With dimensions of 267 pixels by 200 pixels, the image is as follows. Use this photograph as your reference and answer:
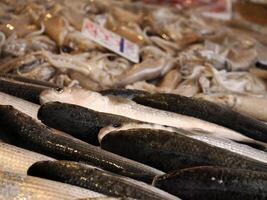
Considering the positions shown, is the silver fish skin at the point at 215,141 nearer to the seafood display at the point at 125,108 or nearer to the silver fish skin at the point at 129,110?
the seafood display at the point at 125,108

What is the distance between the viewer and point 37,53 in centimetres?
373

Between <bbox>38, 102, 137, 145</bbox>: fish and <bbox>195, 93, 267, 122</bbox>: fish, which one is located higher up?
<bbox>38, 102, 137, 145</bbox>: fish

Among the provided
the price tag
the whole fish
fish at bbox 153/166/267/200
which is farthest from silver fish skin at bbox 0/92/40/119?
the price tag

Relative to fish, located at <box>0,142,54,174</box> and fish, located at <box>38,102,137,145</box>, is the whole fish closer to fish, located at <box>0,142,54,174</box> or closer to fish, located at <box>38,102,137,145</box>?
fish, located at <box>38,102,137,145</box>

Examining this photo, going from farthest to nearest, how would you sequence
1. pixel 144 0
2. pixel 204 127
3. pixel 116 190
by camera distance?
pixel 144 0
pixel 204 127
pixel 116 190

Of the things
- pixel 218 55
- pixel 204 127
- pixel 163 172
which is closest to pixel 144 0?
pixel 218 55

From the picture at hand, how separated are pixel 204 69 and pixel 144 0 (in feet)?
5.73

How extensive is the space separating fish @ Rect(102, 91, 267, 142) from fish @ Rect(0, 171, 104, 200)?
→ 84 cm

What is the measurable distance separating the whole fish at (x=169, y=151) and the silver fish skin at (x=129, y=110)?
0.27 m

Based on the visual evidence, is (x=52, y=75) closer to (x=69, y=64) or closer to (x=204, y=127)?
(x=69, y=64)

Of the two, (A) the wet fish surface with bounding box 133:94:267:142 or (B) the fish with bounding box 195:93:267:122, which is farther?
(B) the fish with bounding box 195:93:267:122

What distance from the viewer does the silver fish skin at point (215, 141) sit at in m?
2.26

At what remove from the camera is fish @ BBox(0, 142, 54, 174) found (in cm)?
209

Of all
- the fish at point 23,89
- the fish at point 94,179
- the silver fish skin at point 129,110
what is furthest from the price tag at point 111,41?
the fish at point 94,179
